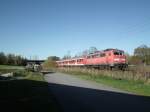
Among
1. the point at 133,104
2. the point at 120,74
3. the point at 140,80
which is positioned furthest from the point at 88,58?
the point at 133,104

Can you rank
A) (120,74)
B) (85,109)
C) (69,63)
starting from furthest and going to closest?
(69,63) → (120,74) → (85,109)

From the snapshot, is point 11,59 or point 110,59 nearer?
point 110,59

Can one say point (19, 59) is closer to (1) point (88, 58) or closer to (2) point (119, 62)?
(1) point (88, 58)

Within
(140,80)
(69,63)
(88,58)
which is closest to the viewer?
(140,80)

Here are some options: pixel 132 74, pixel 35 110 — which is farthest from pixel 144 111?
pixel 132 74

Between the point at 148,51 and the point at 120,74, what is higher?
the point at 148,51

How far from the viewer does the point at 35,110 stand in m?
11.4

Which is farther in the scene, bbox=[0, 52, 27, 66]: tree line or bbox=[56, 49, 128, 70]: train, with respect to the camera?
bbox=[0, 52, 27, 66]: tree line

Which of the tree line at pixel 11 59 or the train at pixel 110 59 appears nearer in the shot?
the train at pixel 110 59

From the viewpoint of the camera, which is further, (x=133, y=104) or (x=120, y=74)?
(x=120, y=74)

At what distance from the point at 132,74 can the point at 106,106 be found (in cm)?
1767

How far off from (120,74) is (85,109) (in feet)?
70.5

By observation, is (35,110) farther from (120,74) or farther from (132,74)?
(120,74)

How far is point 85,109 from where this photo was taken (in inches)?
461
